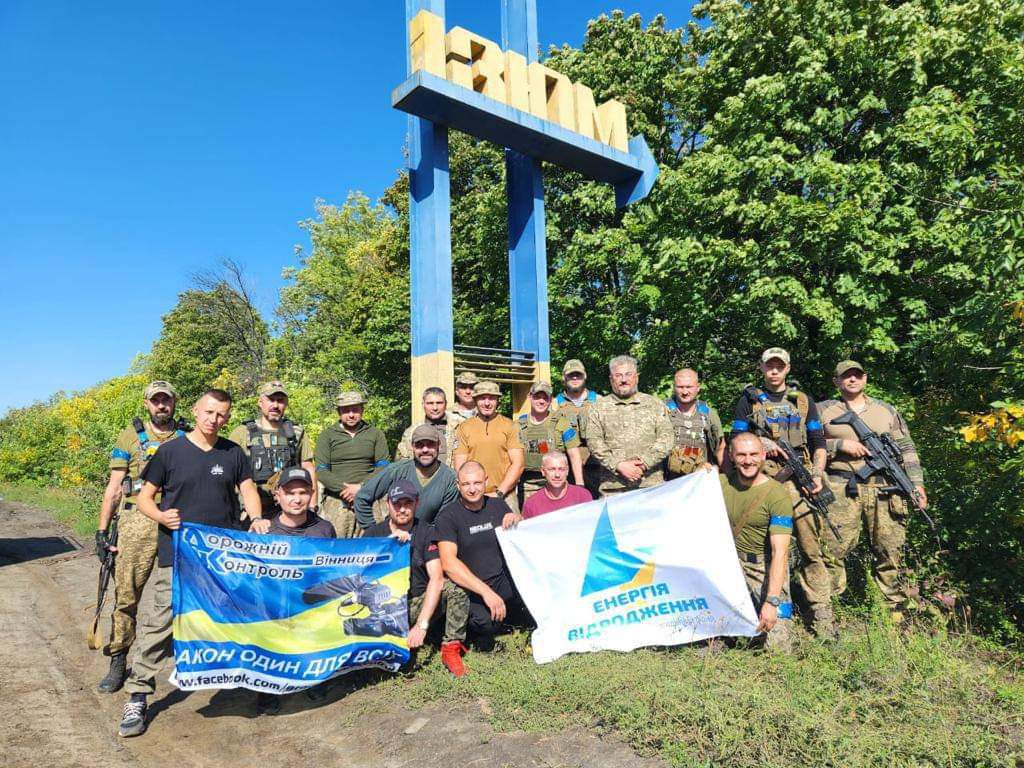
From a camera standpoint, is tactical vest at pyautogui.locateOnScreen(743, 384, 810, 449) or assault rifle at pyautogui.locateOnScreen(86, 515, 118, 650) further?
tactical vest at pyautogui.locateOnScreen(743, 384, 810, 449)

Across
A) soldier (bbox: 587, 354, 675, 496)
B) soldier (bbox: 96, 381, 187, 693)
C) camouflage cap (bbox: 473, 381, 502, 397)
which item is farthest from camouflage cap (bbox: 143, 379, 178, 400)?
soldier (bbox: 587, 354, 675, 496)

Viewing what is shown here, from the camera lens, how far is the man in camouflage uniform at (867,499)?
561cm

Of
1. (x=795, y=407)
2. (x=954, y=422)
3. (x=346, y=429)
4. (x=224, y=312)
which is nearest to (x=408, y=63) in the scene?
(x=346, y=429)

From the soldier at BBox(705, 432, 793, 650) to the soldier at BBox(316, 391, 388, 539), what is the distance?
342 centimetres

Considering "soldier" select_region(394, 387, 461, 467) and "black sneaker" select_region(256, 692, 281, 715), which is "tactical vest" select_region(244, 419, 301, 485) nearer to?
"soldier" select_region(394, 387, 461, 467)

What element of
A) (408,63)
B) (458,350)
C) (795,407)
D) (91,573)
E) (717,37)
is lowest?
(91,573)

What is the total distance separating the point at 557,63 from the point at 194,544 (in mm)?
15649

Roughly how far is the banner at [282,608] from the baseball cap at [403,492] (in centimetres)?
34

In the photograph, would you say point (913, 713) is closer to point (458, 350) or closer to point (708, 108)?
point (458, 350)

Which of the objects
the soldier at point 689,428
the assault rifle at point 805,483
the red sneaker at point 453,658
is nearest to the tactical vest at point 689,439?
the soldier at point 689,428

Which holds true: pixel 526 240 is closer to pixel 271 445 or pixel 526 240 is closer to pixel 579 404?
pixel 579 404

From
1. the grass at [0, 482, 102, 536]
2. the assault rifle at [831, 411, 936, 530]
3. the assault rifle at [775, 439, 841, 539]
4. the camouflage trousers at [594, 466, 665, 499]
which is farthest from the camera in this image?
the grass at [0, 482, 102, 536]

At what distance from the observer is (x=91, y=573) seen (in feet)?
33.5

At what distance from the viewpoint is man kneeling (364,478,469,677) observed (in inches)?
199
